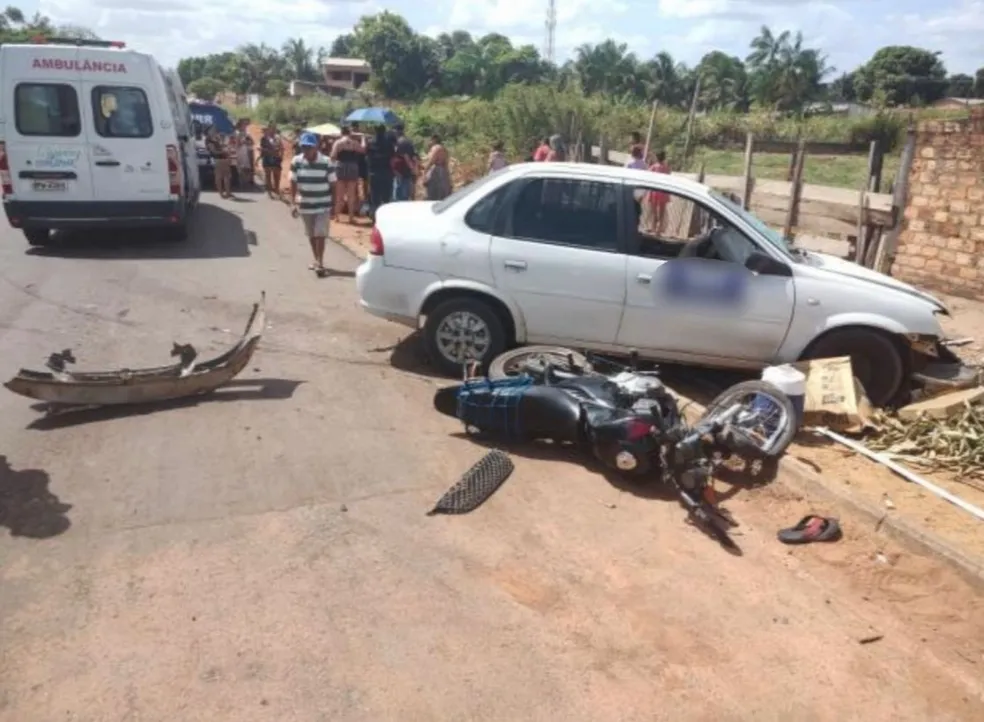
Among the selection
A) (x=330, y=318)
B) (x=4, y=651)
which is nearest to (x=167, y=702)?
(x=4, y=651)

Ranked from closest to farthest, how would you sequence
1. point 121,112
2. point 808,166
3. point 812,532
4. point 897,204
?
point 812,532 → point 897,204 → point 121,112 → point 808,166

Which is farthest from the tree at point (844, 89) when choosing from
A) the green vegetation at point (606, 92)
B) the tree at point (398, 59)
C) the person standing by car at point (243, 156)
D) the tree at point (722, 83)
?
the person standing by car at point (243, 156)

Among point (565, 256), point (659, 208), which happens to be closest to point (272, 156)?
point (659, 208)

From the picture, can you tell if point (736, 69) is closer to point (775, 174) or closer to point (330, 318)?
point (775, 174)

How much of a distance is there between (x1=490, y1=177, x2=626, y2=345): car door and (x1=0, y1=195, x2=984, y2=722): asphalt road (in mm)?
1273

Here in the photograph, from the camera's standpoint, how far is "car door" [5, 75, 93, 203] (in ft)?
33.4

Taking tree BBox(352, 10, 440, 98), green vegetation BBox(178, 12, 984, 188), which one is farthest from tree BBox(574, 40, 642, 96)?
tree BBox(352, 10, 440, 98)

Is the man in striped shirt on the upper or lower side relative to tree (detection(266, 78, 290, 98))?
lower

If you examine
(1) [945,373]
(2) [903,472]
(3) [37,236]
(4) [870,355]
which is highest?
(4) [870,355]

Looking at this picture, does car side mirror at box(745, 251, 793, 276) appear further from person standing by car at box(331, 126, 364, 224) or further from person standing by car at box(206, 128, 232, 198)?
person standing by car at box(206, 128, 232, 198)

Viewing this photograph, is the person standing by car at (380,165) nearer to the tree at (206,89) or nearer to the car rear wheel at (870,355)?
the car rear wheel at (870,355)

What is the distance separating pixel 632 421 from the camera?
482 cm

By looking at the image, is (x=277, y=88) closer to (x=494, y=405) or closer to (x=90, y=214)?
(x=90, y=214)

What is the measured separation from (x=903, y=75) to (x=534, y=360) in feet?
264
